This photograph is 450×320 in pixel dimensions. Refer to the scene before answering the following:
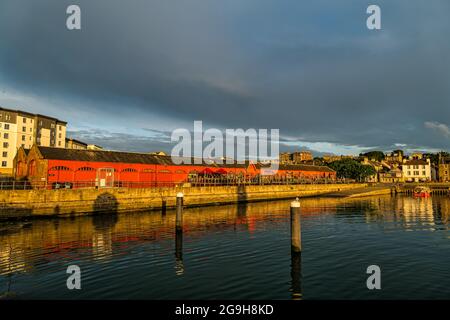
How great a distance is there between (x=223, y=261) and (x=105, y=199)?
1095 inches

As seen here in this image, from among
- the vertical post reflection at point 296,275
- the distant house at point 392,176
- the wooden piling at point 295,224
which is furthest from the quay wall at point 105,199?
the distant house at point 392,176

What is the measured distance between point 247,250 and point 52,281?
11.0 m

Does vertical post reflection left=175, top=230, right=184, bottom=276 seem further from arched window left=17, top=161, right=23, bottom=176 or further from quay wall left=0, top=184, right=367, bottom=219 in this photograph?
arched window left=17, top=161, right=23, bottom=176

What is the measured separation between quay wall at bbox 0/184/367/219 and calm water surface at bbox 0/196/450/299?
582cm

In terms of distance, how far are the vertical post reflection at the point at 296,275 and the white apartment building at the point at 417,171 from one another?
133829mm

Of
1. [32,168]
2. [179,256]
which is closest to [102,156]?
[32,168]

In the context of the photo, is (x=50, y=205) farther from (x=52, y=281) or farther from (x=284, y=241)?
(x=284, y=241)

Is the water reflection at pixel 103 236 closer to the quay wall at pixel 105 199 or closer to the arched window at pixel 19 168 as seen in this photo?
the quay wall at pixel 105 199

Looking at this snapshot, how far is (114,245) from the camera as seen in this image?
70.2 ft

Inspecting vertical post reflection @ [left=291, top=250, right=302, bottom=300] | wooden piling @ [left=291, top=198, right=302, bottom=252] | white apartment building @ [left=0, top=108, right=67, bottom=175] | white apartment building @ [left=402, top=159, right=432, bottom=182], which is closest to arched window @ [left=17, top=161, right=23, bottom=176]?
white apartment building @ [left=0, top=108, right=67, bottom=175]

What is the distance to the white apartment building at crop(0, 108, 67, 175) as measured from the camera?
90375 millimetres

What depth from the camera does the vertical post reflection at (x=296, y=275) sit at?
1230cm

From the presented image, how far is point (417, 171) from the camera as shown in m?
129

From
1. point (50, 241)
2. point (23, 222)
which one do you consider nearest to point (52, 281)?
point (50, 241)
